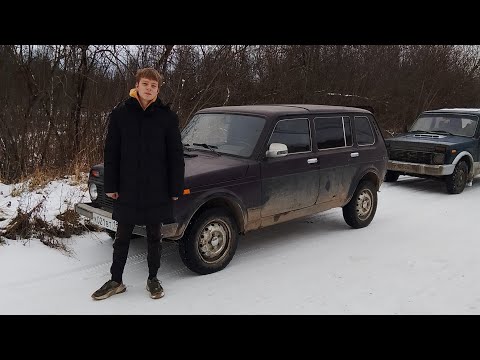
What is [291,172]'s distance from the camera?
18.1 feet

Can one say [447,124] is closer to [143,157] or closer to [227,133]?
[227,133]

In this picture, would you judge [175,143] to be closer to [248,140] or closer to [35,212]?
[248,140]

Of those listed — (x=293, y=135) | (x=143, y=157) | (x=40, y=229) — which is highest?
(x=293, y=135)

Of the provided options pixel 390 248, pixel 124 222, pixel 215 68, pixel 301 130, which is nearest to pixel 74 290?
pixel 124 222

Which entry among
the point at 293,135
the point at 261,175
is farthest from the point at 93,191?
the point at 293,135

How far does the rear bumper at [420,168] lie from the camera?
9.25 meters

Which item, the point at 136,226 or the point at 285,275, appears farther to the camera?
the point at 285,275

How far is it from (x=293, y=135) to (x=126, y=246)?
2.64 m

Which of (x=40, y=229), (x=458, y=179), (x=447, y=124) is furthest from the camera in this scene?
(x=447, y=124)

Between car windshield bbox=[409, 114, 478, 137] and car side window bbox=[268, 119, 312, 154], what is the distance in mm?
6097

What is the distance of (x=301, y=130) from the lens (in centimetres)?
583

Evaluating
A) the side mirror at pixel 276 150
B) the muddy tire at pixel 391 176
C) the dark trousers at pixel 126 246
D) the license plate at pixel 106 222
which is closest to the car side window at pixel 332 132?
the side mirror at pixel 276 150

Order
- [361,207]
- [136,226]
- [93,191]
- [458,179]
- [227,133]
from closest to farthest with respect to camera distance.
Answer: [136,226]
[93,191]
[227,133]
[361,207]
[458,179]

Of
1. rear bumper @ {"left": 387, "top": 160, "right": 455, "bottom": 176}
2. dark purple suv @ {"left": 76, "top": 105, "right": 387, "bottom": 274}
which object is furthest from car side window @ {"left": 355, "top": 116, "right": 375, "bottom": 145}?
rear bumper @ {"left": 387, "top": 160, "right": 455, "bottom": 176}
